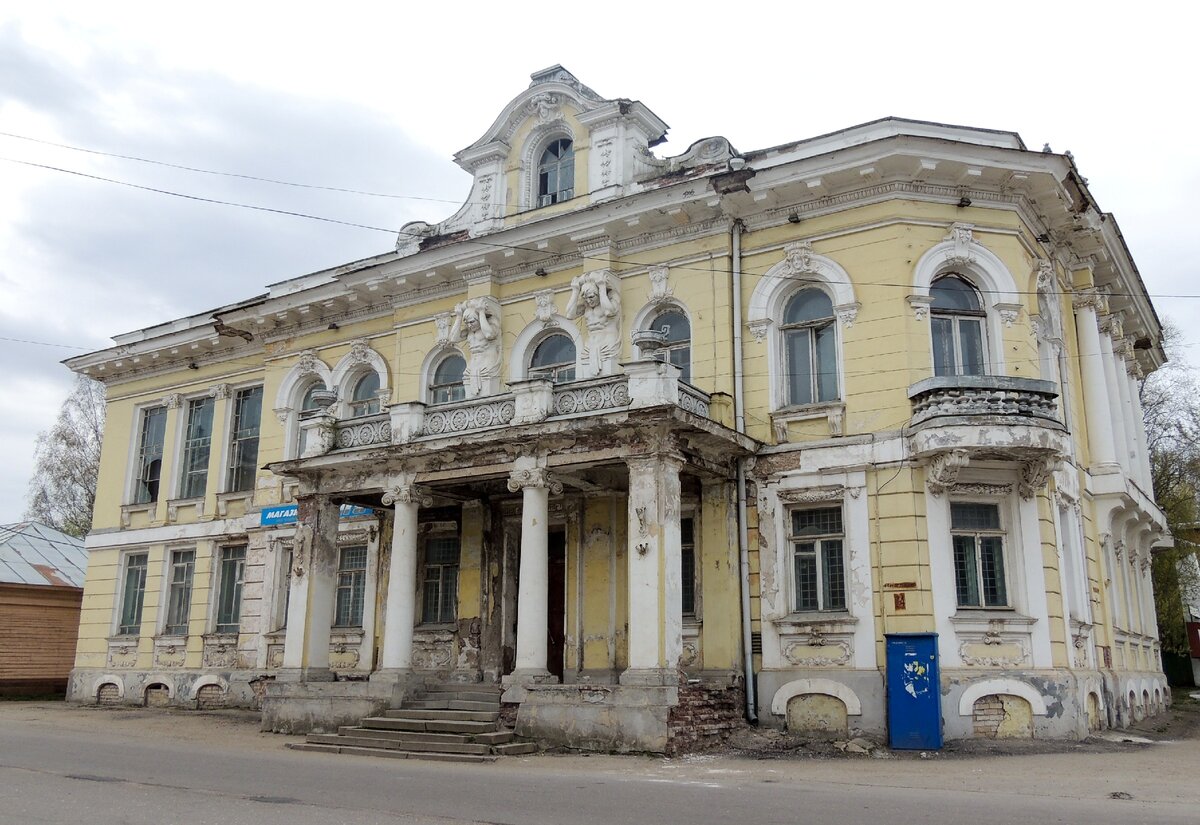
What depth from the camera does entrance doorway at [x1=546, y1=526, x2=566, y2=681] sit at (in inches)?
746

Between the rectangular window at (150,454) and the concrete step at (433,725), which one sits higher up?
the rectangular window at (150,454)

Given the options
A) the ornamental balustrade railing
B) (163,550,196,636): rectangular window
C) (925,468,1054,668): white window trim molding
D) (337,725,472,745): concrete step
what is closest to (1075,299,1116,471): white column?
(925,468,1054,668): white window trim molding

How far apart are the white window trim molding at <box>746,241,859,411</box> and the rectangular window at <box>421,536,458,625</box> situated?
7.32 metres

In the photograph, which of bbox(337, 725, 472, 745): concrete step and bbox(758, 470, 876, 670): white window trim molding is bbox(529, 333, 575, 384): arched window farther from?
bbox(337, 725, 472, 745): concrete step

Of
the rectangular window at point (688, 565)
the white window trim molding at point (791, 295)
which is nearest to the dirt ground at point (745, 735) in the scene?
the rectangular window at point (688, 565)

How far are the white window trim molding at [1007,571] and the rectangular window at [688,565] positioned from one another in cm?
394

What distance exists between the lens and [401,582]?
17625 millimetres

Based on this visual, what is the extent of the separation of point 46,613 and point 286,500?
11016mm

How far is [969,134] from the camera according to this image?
660 inches

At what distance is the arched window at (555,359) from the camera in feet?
64.8

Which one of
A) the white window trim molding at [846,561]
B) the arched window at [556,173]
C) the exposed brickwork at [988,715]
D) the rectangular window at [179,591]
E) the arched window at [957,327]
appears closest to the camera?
the exposed brickwork at [988,715]

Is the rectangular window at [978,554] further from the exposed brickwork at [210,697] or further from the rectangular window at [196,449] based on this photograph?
the rectangular window at [196,449]

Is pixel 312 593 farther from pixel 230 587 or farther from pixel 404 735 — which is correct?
pixel 230 587

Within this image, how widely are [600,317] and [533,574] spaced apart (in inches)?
210
